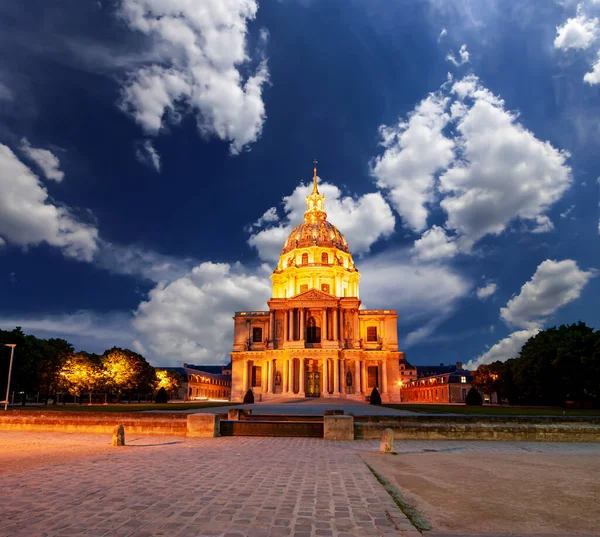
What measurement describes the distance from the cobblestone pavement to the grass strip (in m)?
0.16

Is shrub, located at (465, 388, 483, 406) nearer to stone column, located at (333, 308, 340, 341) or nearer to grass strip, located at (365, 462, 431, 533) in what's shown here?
stone column, located at (333, 308, 340, 341)

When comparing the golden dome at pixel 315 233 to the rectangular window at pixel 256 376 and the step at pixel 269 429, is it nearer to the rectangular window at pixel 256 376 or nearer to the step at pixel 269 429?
the rectangular window at pixel 256 376

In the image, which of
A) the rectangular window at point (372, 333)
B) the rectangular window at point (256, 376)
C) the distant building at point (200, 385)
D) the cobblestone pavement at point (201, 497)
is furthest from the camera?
the distant building at point (200, 385)

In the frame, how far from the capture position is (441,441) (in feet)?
60.8

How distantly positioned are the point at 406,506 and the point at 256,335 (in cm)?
8405

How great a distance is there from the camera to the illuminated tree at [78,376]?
5569 cm

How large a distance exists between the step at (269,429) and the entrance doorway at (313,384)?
203 feet

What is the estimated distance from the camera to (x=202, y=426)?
18.8 metres

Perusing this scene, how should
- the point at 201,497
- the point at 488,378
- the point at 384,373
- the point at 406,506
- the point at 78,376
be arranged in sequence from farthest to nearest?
1. the point at 488,378
2. the point at 384,373
3. the point at 78,376
4. the point at 201,497
5. the point at 406,506

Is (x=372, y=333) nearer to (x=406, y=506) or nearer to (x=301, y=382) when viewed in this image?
(x=301, y=382)

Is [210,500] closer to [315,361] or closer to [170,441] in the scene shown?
[170,441]

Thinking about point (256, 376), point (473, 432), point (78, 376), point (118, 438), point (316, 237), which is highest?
point (316, 237)

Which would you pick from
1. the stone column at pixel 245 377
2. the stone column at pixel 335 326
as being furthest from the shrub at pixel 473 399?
the stone column at pixel 245 377

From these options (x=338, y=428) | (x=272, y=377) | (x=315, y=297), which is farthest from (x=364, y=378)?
(x=338, y=428)
